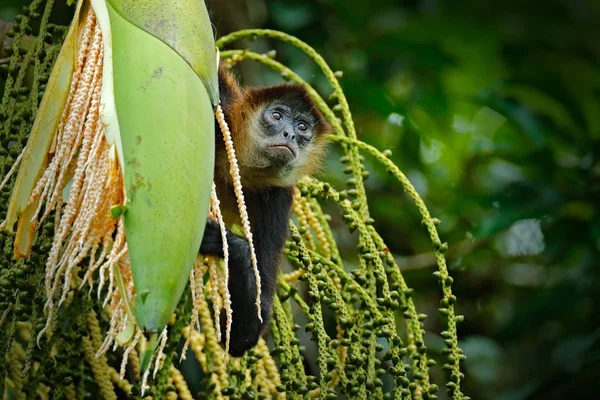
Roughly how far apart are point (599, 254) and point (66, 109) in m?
2.96

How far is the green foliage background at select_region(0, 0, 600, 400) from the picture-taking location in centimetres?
372

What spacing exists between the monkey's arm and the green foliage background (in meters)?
0.97

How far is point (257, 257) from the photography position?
8.91ft

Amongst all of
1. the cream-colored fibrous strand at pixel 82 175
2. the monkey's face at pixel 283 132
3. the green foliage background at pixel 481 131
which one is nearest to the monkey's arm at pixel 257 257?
the monkey's face at pixel 283 132

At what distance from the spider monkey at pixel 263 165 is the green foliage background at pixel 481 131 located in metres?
0.61

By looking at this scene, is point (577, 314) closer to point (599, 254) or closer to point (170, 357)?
point (599, 254)

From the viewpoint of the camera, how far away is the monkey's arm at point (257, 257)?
2.19m

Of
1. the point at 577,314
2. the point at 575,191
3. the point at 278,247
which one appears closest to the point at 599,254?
the point at 575,191

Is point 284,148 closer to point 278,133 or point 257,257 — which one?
point 278,133

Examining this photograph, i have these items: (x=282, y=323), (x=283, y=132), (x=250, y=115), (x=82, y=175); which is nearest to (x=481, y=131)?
(x=283, y=132)

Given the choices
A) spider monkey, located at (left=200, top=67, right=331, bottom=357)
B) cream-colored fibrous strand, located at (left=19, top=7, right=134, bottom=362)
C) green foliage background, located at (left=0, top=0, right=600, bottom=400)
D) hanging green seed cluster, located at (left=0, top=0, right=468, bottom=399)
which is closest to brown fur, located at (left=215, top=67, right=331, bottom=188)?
spider monkey, located at (left=200, top=67, right=331, bottom=357)

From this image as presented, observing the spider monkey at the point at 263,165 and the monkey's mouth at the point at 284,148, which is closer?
the spider monkey at the point at 263,165

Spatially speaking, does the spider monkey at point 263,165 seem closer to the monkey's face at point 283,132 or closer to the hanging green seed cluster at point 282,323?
the monkey's face at point 283,132

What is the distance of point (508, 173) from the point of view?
4.98 m
